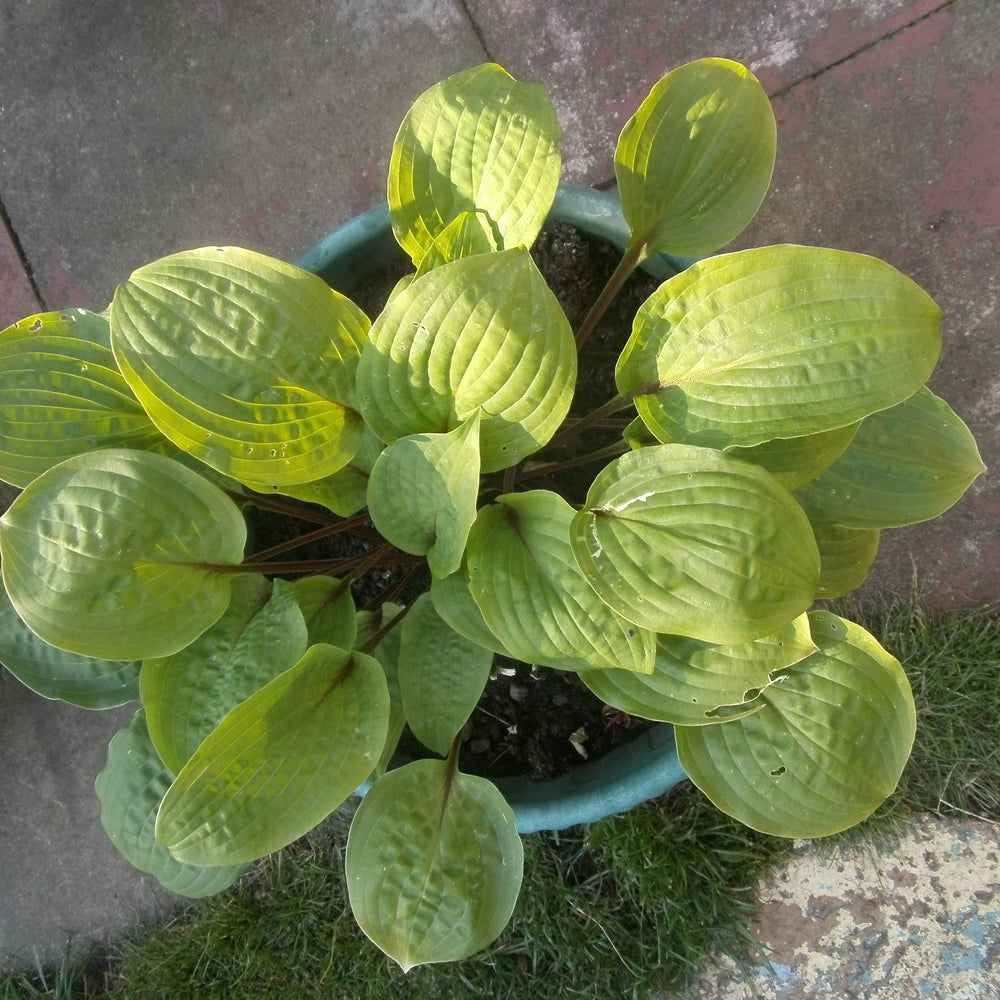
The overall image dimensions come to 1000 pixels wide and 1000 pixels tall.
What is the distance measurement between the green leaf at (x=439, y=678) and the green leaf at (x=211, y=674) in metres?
0.14

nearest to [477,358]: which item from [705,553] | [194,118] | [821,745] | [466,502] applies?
[466,502]

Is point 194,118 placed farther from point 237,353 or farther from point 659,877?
point 659,877

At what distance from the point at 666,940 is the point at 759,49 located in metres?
1.32

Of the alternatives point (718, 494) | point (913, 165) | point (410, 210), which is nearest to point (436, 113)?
point (410, 210)

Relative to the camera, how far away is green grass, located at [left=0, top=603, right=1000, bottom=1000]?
4.25ft

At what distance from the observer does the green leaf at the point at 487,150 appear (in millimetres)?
854

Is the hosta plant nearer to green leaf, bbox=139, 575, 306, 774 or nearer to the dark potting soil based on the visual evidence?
green leaf, bbox=139, 575, 306, 774

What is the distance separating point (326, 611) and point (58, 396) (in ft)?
1.07

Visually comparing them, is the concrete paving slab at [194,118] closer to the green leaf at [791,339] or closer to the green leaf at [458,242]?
the green leaf at [458,242]

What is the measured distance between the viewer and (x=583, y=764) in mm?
1117

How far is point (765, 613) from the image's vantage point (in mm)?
703

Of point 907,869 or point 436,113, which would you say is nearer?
point 436,113

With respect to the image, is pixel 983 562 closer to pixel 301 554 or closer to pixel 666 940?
pixel 666 940

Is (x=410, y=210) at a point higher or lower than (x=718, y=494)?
higher
